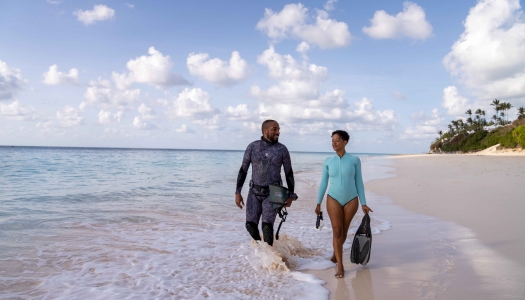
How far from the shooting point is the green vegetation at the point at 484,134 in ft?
198

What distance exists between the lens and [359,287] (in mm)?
4281

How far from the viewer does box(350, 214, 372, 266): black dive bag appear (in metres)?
4.95

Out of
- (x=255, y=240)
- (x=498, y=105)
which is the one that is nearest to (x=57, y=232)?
(x=255, y=240)

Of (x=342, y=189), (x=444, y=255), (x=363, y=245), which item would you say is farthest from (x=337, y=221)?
(x=444, y=255)

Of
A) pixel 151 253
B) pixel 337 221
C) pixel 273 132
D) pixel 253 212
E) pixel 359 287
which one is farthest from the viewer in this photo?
pixel 151 253

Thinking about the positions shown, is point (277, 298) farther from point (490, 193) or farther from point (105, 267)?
point (490, 193)

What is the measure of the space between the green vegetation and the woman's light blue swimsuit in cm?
6225

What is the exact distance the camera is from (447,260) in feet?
16.9

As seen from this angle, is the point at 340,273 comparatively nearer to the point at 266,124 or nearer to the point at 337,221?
the point at 337,221

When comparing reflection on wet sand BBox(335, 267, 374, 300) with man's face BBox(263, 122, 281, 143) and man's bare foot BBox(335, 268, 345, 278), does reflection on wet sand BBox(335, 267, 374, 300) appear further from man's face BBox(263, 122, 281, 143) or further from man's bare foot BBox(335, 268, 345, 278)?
man's face BBox(263, 122, 281, 143)

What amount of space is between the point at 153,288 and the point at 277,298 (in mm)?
1474

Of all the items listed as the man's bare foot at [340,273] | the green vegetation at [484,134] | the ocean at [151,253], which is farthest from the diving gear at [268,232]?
the green vegetation at [484,134]

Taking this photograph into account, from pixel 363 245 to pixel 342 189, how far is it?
854 mm

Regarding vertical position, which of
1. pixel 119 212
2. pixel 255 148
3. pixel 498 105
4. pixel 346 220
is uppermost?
pixel 498 105
